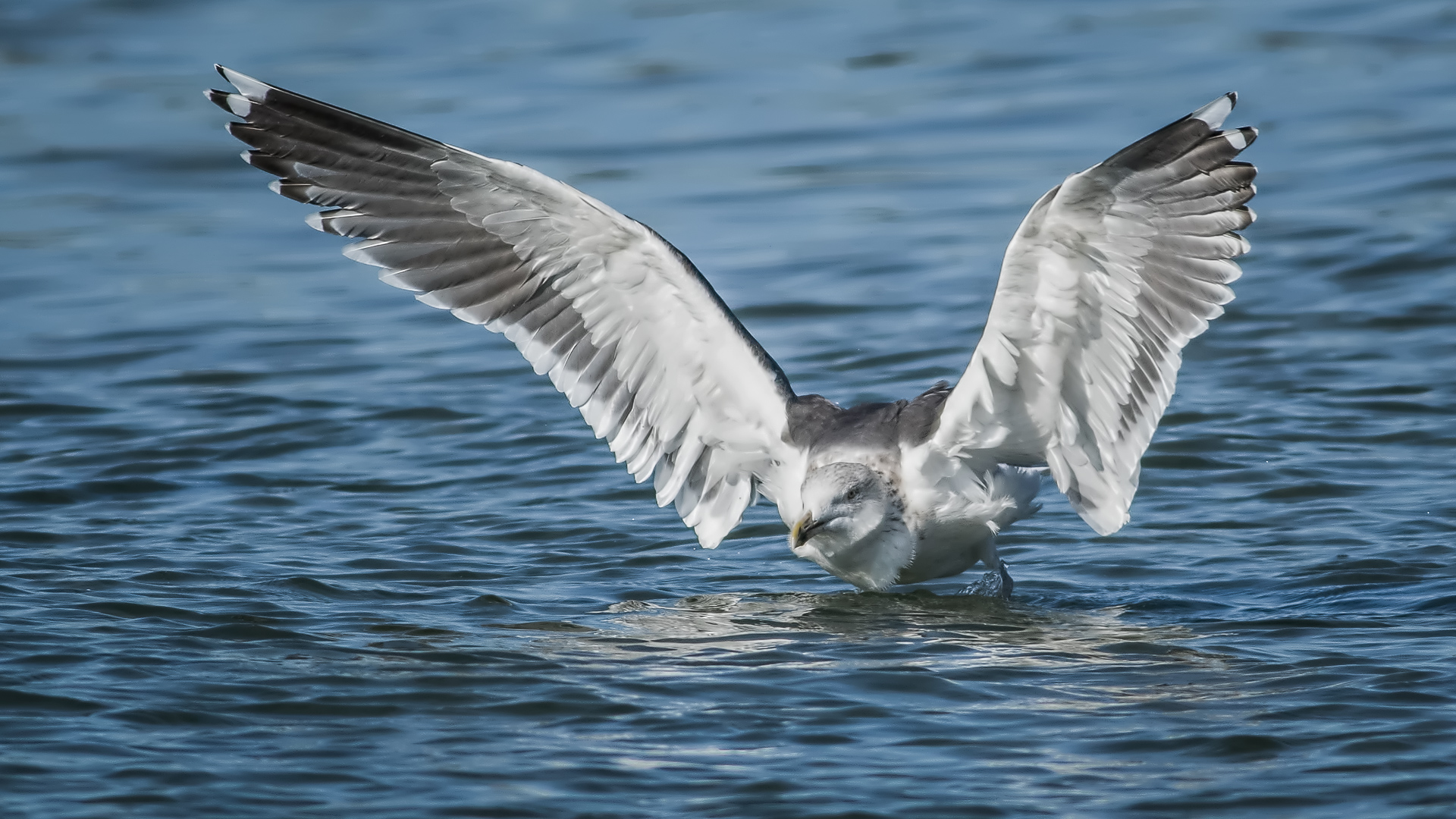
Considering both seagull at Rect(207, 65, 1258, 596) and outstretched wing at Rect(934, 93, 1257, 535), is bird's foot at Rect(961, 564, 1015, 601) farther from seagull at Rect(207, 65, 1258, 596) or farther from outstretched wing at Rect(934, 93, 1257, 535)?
outstretched wing at Rect(934, 93, 1257, 535)

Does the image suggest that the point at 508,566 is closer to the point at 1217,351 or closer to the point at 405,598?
the point at 405,598

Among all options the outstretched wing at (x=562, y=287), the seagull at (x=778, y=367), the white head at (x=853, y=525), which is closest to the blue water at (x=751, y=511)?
the white head at (x=853, y=525)

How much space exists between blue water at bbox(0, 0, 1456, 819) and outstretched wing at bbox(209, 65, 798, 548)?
579mm

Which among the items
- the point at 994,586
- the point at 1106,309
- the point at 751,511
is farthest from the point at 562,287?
the point at 1106,309

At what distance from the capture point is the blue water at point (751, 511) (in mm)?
5656

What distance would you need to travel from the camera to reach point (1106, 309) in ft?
22.0

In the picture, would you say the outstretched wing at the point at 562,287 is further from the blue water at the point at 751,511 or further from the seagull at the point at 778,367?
the blue water at the point at 751,511

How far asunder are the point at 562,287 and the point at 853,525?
1.59 metres

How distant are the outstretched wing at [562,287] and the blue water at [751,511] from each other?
0.58 meters

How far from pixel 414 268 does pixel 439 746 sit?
2.60 meters

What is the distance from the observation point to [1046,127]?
15.4 m

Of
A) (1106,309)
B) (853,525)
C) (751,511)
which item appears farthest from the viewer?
(751,511)

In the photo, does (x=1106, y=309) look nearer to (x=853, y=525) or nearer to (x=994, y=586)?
(x=853, y=525)

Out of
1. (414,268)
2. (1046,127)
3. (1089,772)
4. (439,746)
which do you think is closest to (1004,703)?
(1089,772)
